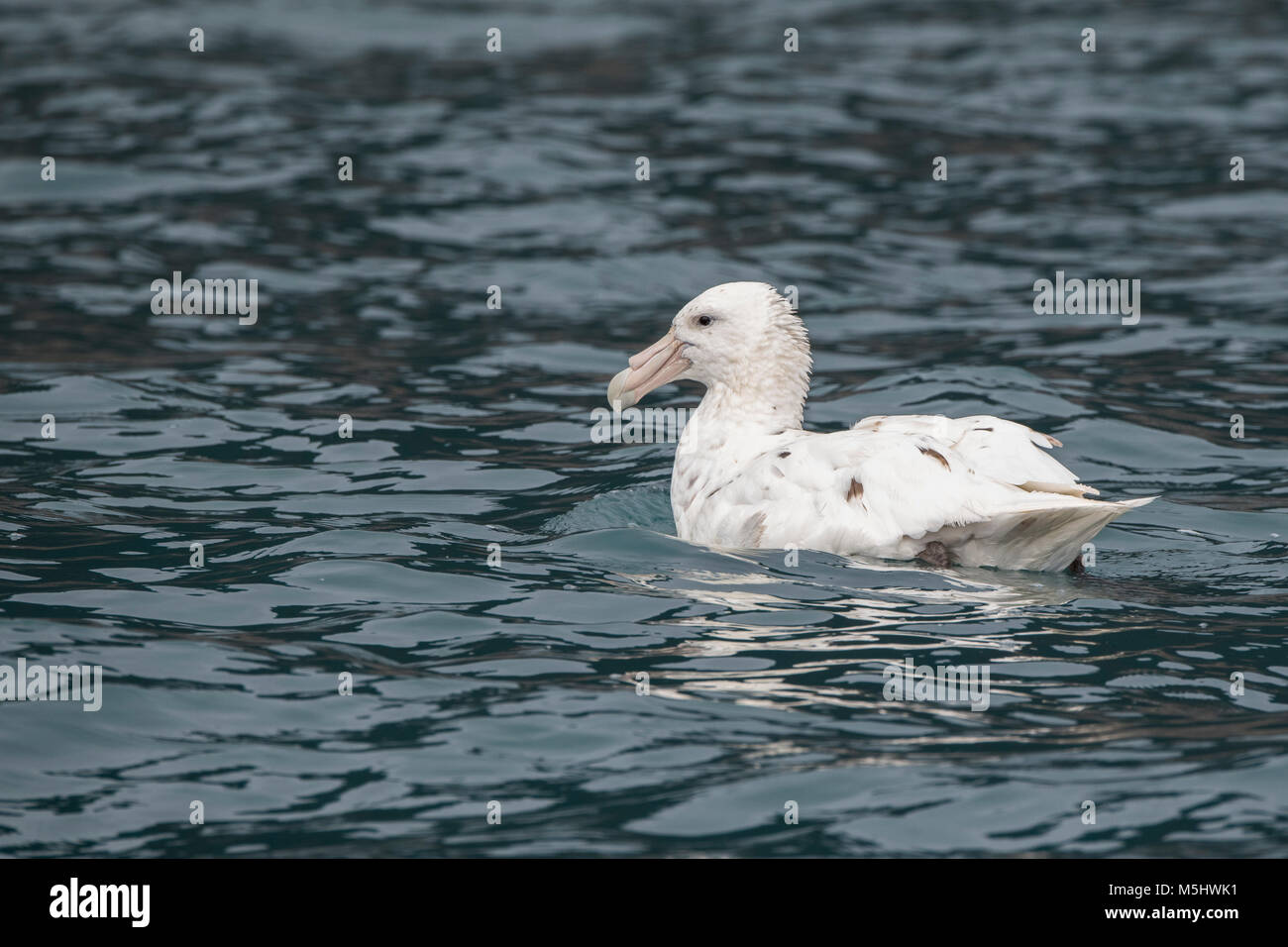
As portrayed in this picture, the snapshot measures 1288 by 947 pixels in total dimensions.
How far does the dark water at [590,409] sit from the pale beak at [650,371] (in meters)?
0.70

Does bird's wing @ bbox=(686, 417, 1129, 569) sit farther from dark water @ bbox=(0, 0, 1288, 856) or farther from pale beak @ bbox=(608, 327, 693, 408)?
pale beak @ bbox=(608, 327, 693, 408)

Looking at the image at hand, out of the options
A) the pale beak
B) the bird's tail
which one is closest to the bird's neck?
the pale beak

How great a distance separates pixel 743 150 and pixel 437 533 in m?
10.1

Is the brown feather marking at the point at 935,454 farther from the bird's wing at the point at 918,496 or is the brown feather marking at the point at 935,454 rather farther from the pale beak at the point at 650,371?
the pale beak at the point at 650,371

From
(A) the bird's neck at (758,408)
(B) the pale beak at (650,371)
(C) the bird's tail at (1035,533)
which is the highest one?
(B) the pale beak at (650,371)

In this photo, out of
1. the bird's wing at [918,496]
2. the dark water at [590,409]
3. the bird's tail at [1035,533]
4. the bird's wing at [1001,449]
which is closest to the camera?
the dark water at [590,409]

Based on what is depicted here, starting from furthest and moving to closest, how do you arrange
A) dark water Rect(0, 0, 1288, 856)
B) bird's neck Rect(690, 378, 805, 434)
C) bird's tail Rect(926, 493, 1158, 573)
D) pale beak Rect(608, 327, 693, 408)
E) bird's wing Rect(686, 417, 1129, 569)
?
pale beak Rect(608, 327, 693, 408), bird's neck Rect(690, 378, 805, 434), bird's wing Rect(686, 417, 1129, 569), bird's tail Rect(926, 493, 1158, 573), dark water Rect(0, 0, 1288, 856)

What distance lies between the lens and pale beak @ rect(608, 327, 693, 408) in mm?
9570

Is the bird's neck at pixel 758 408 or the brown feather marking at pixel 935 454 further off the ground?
the bird's neck at pixel 758 408

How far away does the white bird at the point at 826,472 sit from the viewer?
7.92 meters

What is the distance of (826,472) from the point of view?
27.4ft

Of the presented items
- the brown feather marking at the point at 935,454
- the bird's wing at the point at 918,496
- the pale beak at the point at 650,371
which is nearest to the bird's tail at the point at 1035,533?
the bird's wing at the point at 918,496

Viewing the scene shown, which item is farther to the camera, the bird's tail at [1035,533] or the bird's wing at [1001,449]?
the bird's wing at [1001,449]

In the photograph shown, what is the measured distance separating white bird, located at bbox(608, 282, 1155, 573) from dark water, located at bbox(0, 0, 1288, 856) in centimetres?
→ 18
